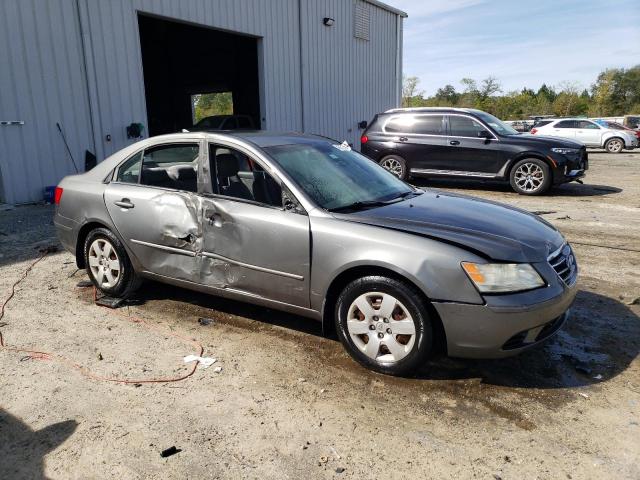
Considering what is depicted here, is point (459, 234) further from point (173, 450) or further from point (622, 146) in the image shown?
point (622, 146)

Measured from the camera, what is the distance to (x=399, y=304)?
3.09 meters

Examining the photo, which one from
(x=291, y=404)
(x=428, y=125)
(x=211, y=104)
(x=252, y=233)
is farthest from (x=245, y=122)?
(x=211, y=104)

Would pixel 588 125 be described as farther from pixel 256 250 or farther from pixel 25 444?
pixel 25 444

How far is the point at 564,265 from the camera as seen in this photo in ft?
11.0

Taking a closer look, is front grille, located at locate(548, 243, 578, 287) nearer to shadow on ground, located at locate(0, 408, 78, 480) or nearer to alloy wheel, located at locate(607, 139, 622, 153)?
shadow on ground, located at locate(0, 408, 78, 480)

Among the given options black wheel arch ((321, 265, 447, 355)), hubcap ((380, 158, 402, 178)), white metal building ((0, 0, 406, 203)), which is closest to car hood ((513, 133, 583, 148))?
hubcap ((380, 158, 402, 178))

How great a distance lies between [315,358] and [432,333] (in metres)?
0.91

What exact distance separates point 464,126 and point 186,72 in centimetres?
1674

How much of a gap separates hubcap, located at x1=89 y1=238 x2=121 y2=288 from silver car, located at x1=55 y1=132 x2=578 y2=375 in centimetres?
1

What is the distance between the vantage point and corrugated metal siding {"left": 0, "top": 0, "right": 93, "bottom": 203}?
879 centimetres

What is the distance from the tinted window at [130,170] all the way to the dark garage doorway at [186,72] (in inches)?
619

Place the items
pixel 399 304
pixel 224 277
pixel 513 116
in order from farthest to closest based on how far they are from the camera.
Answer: pixel 513 116 → pixel 224 277 → pixel 399 304

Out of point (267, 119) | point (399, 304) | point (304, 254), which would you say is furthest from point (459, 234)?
point (267, 119)

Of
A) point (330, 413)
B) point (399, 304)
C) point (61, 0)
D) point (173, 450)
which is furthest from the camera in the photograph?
point (61, 0)
